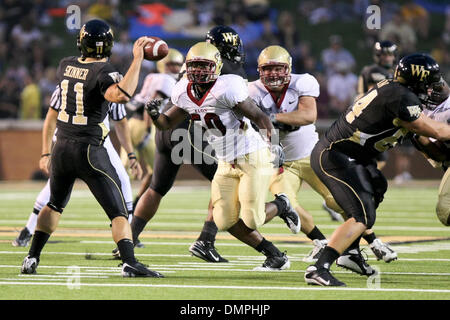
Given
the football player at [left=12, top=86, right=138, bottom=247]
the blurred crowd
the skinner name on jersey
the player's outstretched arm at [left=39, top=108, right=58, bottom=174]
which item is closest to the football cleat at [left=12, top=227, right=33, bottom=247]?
the football player at [left=12, top=86, right=138, bottom=247]

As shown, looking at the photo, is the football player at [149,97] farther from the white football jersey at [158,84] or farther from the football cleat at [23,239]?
the football cleat at [23,239]

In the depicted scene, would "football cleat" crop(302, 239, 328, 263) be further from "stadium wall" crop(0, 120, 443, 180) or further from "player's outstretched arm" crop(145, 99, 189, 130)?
"stadium wall" crop(0, 120, 443, 180)

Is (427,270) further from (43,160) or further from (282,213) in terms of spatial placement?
(43,160)

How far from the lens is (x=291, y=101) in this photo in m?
7.36

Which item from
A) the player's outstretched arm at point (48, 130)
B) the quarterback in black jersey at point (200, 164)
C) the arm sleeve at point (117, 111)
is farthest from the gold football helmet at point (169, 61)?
the player's outstretched arm at point (48, 130)

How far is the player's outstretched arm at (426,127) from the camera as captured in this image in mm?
5879

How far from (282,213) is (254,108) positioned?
97cm

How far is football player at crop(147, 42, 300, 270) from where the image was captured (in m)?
6.43

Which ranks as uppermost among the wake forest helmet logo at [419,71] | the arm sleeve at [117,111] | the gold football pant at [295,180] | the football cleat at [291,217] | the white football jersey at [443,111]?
the wake forest helmet logo at [419,71]

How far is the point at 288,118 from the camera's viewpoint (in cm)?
721

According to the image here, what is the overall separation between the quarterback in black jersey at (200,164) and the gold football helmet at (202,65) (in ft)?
2.67

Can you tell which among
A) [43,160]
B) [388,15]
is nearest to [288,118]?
[43,160]

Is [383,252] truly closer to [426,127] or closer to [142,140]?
[426,127]

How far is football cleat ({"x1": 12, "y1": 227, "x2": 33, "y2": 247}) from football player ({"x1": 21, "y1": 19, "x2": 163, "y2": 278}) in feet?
6.25
